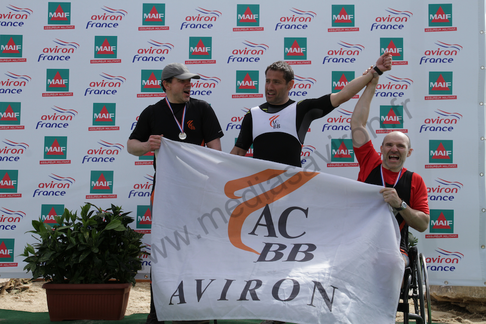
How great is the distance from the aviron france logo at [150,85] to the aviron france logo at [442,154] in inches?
110

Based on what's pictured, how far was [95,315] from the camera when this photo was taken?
132 inches

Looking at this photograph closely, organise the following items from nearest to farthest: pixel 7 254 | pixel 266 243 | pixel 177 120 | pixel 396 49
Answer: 1. pixel 266 243
2. pixel 177 120
3. pixel 396 49
4. pixel 7 254

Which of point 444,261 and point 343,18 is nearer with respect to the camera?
point 444,261

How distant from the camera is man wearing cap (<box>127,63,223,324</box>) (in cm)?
307

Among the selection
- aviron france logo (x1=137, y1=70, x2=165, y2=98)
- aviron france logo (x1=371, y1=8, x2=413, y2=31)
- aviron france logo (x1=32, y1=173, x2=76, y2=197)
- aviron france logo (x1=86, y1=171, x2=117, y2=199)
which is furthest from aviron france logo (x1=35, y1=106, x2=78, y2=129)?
aviron france logo (x1=371, y1=8, x2=413, y2=31)

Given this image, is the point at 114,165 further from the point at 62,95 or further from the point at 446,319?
the point at 446,319

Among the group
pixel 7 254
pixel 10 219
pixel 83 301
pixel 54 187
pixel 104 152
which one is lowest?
pixel 83 301

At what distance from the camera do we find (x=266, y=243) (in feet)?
8.84

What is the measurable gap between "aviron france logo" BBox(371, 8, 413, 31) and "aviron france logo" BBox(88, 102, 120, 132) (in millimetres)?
2825

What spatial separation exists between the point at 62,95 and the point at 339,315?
134 inches

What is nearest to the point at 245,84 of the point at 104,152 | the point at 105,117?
the point at 105,117

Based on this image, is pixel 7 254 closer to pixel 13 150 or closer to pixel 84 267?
pixel 13 150

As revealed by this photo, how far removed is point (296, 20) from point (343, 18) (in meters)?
0.48

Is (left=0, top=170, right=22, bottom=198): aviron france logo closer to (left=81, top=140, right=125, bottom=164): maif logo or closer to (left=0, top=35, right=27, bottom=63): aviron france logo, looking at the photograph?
(left=81, top=140, right=125, bottom=164): maif logo
